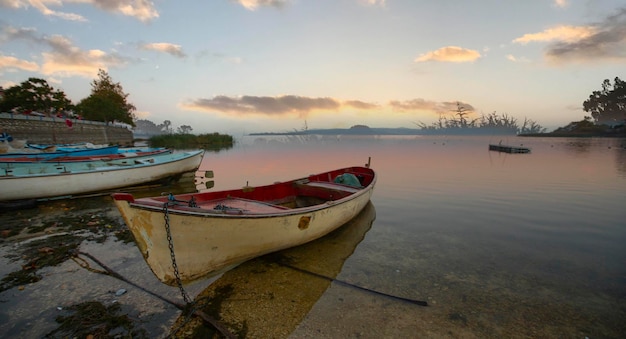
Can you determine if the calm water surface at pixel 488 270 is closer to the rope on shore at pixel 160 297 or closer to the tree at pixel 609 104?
the rope on shore at pixel 160 297

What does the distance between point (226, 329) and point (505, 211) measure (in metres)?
11.5

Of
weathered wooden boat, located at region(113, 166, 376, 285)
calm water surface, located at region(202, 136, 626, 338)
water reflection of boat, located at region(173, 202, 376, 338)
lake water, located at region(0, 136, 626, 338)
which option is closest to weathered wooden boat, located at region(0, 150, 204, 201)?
lake water, located at region(0, 136, 626, 338)

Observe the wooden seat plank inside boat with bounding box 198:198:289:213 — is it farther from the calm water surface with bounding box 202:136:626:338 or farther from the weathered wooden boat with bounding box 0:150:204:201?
the weathered wooden boat with bounding box 0:150:204:201

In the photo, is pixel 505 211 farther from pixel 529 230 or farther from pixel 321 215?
pixel 321 215

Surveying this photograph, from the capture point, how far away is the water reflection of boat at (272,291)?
4398 millimetres

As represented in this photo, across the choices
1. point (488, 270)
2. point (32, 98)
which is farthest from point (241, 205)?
point (32, 98)

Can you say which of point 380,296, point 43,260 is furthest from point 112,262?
point 380,296

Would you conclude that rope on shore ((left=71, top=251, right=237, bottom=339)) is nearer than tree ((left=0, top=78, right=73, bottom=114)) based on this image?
Yes

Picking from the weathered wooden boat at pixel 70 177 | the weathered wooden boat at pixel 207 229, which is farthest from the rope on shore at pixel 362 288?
the weathered wooden boat at pixel 70 177

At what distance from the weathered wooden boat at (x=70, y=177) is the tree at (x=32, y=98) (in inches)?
1485

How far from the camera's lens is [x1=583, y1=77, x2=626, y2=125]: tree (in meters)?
125

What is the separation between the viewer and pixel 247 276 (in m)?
5.87

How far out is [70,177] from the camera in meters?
11.5

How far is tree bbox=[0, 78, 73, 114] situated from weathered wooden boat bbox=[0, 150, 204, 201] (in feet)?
124
